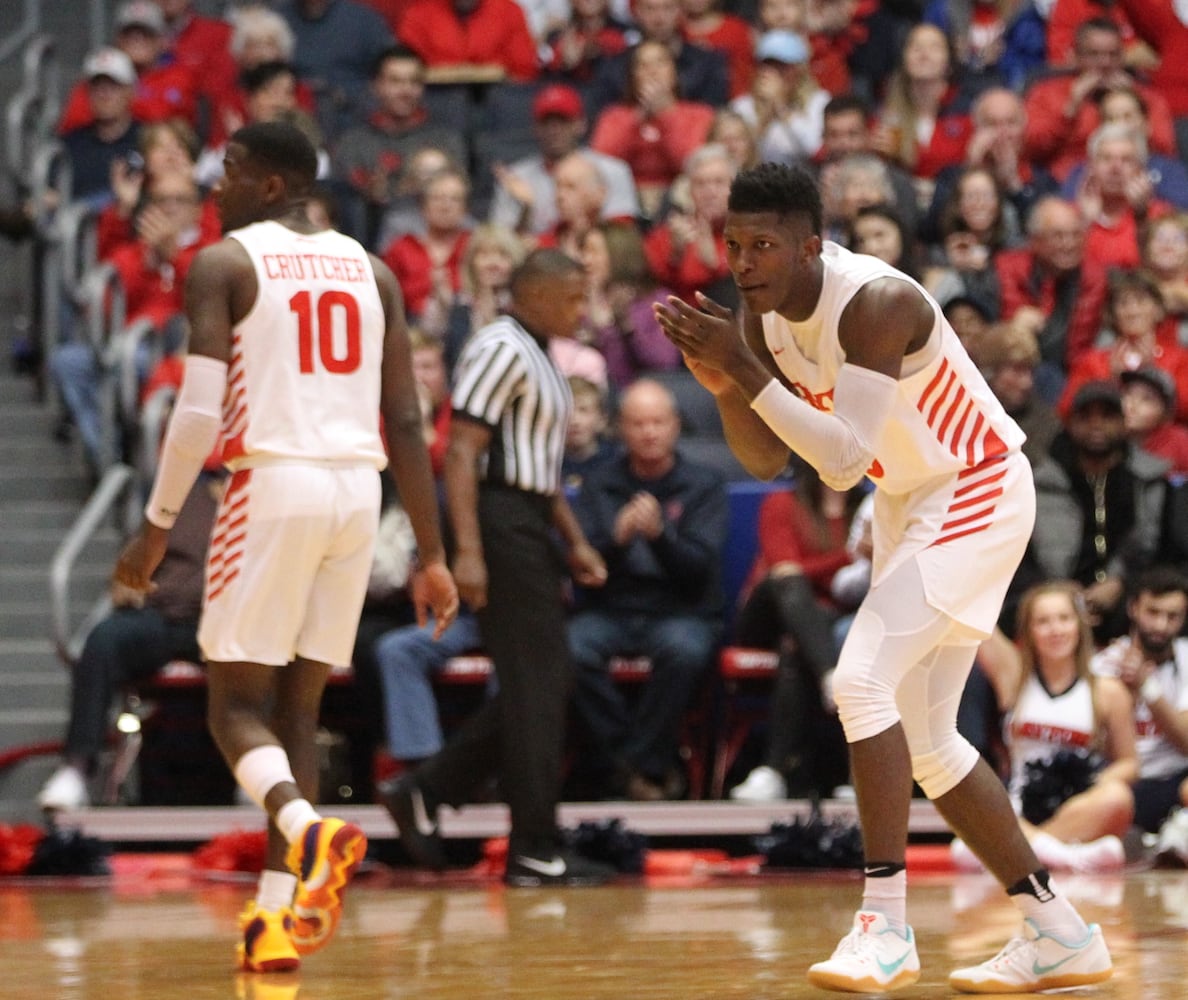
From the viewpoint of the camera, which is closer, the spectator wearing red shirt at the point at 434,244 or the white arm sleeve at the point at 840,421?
the white arm sleeve at the point at 840,421

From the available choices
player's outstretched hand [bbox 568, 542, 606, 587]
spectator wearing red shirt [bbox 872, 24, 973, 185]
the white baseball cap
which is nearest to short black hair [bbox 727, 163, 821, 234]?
player's outstretched hand [bbox 568, 542, 606, 587]

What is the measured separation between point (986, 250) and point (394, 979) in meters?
6.45

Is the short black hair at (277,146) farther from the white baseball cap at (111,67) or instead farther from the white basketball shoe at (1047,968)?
the white baseball cap at (111,67)

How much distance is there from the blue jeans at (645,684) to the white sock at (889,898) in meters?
4.23

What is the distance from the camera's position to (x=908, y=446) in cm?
502

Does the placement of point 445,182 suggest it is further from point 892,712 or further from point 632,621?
point 892,712

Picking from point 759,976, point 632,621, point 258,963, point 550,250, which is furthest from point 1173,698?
point 258,963

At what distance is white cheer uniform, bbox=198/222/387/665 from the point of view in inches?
222

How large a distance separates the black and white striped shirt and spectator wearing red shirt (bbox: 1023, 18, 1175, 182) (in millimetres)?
4574

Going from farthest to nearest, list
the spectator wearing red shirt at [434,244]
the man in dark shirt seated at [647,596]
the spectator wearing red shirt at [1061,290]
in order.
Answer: the spectator wearing red shirt at [434,244] → the spectator wearing red shirt at [1061,290] → the man in dark shirt seated at [647,596]

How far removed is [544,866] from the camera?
8156 millimetres

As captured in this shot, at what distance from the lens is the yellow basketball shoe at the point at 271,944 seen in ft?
17.5

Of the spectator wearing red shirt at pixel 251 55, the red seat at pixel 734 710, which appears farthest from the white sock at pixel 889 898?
the spectator wearing red shirt at pixel 251 55

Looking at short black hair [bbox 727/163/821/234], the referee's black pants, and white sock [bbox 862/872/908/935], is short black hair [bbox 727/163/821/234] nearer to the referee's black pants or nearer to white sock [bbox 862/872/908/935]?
white sock [bbox 862/872/908/935]
